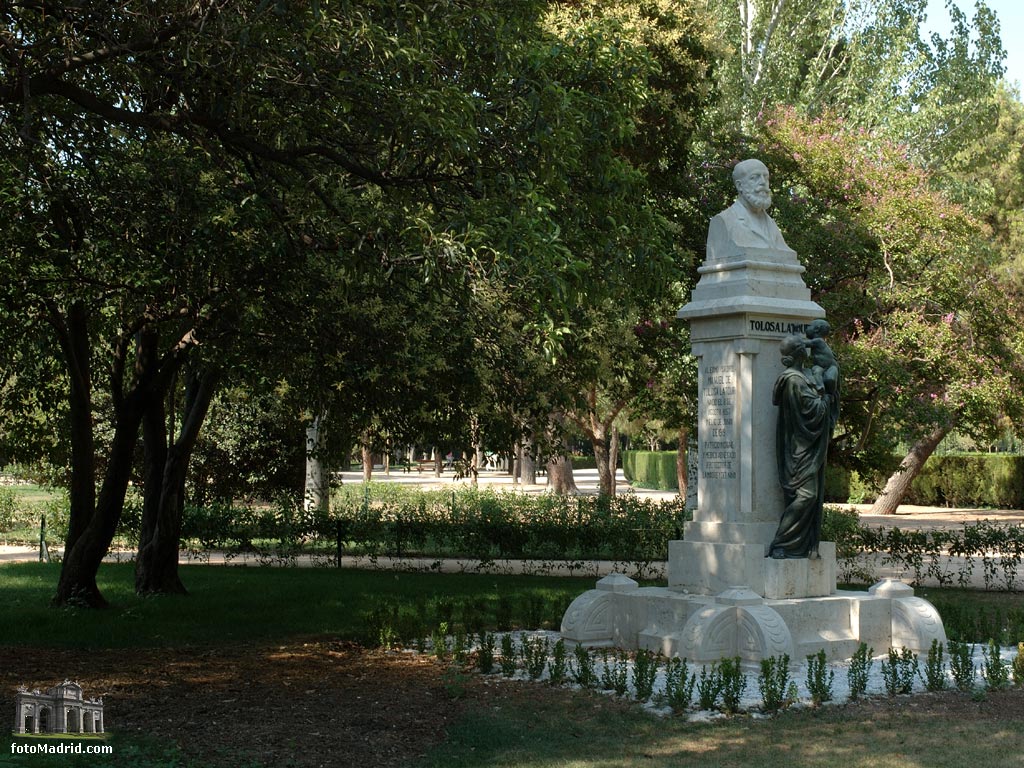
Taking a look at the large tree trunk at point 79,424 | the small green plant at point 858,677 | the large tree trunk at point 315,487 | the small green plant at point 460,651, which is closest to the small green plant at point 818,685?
the small green plant at point 858,677

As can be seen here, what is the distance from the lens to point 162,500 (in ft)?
54.2

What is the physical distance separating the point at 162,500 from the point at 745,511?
→ 8.73 meters

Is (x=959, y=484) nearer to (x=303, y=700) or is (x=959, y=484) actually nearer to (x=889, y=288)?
(x=889, y=288)

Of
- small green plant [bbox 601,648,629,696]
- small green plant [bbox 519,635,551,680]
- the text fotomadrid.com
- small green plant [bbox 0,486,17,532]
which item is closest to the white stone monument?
small green plant [bbox 601,648,629,696]

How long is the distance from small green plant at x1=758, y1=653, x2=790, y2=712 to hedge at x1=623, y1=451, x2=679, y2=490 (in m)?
43.0

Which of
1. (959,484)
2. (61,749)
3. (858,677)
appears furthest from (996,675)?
(959,484)

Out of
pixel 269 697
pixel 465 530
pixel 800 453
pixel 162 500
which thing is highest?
pixel 800 453

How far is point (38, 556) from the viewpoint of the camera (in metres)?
24.4

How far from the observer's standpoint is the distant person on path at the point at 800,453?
35.8 feet

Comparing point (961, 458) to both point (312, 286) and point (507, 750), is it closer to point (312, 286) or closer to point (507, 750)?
point (312, 286)

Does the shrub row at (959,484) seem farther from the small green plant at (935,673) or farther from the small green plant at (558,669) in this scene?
the small green plant at (558,669)

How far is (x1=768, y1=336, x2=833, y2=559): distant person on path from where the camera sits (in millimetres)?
10898

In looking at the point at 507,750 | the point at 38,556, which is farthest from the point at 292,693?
the point at 38,556

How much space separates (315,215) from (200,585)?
914 cm
